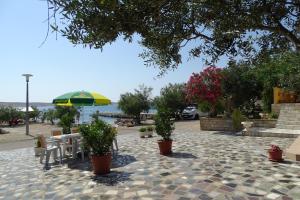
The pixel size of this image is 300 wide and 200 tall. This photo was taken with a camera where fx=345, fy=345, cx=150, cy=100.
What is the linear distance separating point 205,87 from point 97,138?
11217 millimetres

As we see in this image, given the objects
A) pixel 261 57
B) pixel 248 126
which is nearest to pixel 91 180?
pixel 261 57

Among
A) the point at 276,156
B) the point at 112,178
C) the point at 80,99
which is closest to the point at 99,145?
the point at 112,178

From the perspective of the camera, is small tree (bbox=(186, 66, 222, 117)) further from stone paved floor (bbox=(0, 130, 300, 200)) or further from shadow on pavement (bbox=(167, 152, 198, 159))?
shadow on pavement (bbox=(167, 152, 198, 159))

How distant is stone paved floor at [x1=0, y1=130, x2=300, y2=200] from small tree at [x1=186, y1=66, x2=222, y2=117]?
7.44 meters

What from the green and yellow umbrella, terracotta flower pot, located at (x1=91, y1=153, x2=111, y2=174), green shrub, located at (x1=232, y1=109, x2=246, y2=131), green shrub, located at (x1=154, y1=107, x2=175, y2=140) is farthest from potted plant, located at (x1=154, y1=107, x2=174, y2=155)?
green shrub, located at (x1=232, y1=109, x2=246, y2=131)

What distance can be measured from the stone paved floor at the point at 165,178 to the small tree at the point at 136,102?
21800mm

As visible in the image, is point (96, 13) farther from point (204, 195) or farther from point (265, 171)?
point (265, 171)

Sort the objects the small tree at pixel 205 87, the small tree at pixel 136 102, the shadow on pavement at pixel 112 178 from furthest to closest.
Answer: the small tree at pixel 136 102 → the small tree at pixel 205 87 → the shadow on pavement at pixel 112 178

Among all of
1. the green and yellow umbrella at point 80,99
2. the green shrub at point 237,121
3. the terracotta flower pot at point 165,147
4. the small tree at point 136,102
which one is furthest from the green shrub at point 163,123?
the small tree at point 136,102

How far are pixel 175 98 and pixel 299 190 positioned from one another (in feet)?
93.1

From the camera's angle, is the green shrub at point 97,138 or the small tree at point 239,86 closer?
the green shrub at point 97,138

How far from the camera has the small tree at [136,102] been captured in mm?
33656

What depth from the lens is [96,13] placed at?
3699mm

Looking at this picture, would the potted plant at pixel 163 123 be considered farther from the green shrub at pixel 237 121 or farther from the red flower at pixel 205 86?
the green shrub at pixel 237 121
